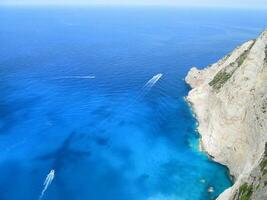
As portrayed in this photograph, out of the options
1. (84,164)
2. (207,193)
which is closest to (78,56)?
(84,164)

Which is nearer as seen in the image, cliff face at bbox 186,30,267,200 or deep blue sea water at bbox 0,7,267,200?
cliff face at bbox 186,30,267,200

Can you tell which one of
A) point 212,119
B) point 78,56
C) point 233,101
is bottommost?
point 78,56

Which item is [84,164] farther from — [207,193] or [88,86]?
[88,86]

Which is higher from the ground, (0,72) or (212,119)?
(212,119)

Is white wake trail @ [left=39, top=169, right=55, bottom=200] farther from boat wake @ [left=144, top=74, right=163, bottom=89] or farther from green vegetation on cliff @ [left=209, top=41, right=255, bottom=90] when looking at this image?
boat wake @ [left=144, top=74, right=163, bottom=89]

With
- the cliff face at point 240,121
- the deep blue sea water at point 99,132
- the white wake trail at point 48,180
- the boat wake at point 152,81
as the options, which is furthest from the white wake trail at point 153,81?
the white wake trail at point 48,180

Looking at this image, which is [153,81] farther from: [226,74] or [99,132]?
[99,132]

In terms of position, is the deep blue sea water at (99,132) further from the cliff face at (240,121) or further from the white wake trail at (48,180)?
the cliff face at (240,121)

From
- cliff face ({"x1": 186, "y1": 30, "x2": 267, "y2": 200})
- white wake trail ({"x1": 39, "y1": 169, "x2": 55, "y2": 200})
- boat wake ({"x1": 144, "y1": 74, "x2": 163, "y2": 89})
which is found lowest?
white wake trail ({"x1": 39, "y1": 169, "x2": 55, "y2": 200})

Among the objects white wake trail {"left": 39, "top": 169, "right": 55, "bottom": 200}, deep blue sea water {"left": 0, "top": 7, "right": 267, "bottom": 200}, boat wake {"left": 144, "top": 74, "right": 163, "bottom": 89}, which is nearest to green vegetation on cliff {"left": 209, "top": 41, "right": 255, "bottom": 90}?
deep blue sea water {"left": 0, "top": 7, "right": 267, "bottom": 200}

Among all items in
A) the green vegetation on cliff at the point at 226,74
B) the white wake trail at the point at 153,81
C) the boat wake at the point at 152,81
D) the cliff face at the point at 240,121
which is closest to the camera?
the cliff face at the point at 240,121

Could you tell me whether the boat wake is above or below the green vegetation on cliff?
below
